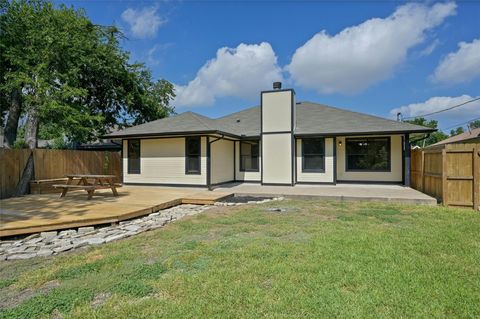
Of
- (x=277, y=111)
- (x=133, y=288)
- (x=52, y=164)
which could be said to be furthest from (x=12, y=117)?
(x=133, y=288)

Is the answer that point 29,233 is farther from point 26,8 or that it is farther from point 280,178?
point 26,8

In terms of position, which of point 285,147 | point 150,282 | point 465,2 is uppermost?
point 465,2

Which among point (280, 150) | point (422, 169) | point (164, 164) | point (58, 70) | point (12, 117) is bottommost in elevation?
point (422, 169)

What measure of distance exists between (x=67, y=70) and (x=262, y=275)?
1504cm

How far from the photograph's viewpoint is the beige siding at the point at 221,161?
12289 millimetres

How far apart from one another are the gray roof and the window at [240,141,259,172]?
24.6 inches

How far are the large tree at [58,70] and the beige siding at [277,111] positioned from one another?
8445 mm

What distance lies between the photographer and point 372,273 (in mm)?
3275

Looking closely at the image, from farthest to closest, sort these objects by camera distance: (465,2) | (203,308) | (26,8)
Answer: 1. (26,8)
2. (465,2)
3. (203,308)

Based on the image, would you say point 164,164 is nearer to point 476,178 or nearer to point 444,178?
point 444,178

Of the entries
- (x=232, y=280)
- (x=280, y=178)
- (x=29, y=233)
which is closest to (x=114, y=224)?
(x=29, y=233)

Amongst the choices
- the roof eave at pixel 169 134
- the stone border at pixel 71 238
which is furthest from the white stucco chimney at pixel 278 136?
the stone border at pixel 71 238

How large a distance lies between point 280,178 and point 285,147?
1.48 metres

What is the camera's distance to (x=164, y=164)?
Answer: 12.5 m
